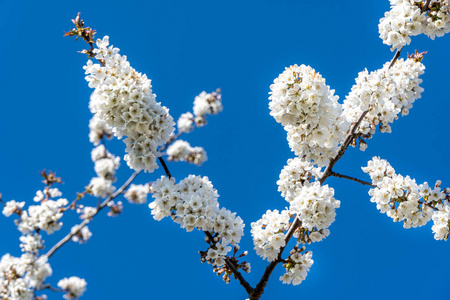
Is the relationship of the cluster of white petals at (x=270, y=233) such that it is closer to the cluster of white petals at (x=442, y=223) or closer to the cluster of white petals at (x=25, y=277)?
the cluster of white petals at (x=442, y=223)

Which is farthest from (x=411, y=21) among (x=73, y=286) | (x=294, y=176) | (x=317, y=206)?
(x=73, y=286)

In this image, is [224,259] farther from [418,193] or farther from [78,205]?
[418,193]

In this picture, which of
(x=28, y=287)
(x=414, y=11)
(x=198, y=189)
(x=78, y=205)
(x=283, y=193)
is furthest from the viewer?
(x=283, y=193)

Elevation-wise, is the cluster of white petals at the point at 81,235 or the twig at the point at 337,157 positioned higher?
the twig at the point at 337,157

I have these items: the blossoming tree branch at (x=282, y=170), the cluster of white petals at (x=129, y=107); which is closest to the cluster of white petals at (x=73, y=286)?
the blossoming tree branch at (x=282, y=170)

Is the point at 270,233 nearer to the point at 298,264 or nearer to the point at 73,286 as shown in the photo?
the point at 298,264

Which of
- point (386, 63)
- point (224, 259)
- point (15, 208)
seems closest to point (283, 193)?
point (224, 259)
